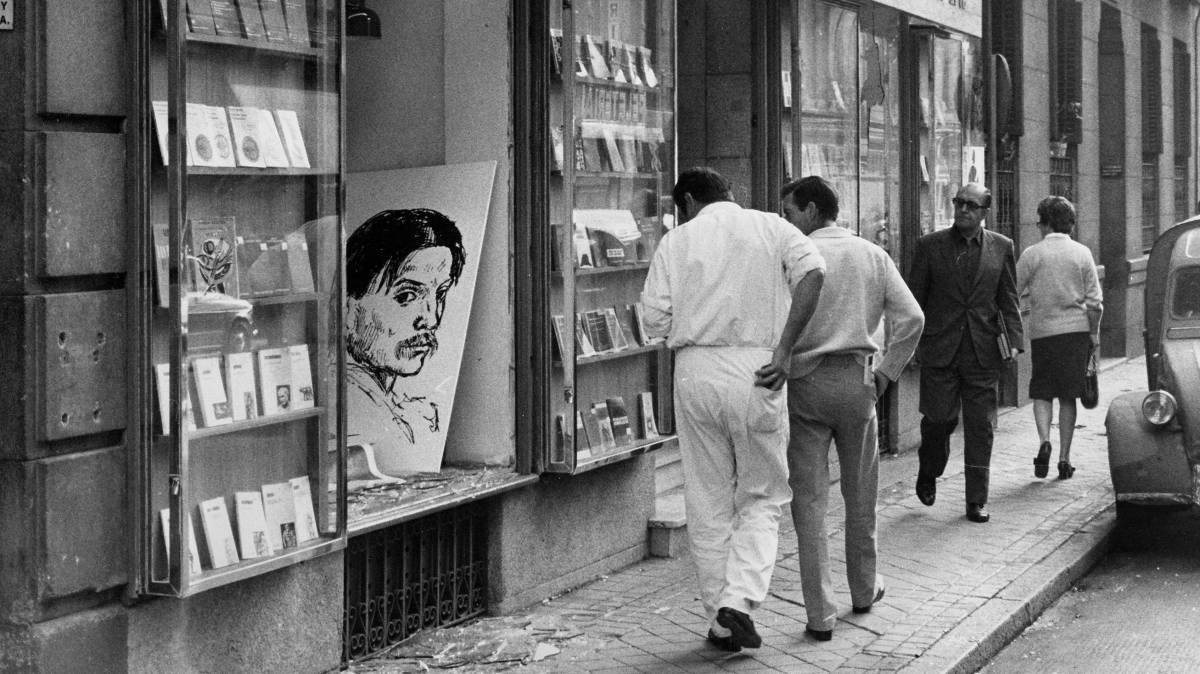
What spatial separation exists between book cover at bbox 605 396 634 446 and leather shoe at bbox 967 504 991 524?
2.39m

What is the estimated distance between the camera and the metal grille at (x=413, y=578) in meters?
6.68

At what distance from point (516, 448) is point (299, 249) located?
1.83 m

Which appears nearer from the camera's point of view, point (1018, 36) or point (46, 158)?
point (46, 158)

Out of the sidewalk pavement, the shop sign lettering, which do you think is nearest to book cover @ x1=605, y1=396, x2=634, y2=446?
the sidewalk pavement

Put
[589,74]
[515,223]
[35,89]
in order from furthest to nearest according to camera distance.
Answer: [589,74]
[515,223]
[35,89]

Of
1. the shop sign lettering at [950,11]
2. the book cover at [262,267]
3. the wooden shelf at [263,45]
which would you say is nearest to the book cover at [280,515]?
the book cover at [262,267]

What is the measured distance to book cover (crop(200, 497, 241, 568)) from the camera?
5.63 meters


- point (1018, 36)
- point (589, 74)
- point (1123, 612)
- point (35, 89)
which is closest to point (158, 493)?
point (35, 89)

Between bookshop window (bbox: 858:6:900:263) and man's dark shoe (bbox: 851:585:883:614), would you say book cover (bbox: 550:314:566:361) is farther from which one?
bookshop window (bbox: 858:6:900:263)

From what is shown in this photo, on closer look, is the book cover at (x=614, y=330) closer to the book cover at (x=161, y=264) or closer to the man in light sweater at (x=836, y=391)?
the man in light sweater at (x=836, y=391)

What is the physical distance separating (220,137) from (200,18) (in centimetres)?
39

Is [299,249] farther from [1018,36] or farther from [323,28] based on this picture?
[1018,36]

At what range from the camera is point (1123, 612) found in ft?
26.7

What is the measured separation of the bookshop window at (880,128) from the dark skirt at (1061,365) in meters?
1.54
